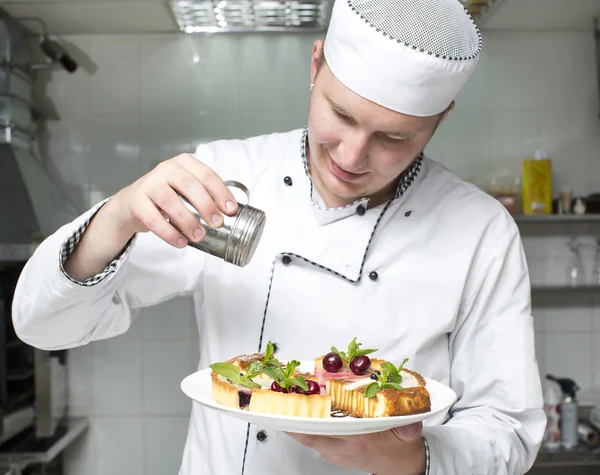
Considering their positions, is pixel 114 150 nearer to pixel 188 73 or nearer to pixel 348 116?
pixel 188 73

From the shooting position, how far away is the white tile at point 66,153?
8.75ft

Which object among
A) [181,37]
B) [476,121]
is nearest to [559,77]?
[476,121]

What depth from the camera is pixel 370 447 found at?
2.67 ft

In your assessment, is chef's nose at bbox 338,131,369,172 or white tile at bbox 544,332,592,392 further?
white tile at bbox 544,332,592,392

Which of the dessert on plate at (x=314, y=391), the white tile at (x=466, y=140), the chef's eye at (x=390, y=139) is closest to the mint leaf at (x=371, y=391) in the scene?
the dessert on plate at (x=314, y=391)

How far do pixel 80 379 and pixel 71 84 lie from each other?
1.20 metres

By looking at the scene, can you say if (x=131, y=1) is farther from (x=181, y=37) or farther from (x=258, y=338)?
(x=258, y=338)

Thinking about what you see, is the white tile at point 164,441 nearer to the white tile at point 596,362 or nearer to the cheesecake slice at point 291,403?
the white tile at point 596,362

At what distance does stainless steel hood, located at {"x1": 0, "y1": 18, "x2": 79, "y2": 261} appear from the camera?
7.79 ft

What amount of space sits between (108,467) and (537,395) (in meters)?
2.10

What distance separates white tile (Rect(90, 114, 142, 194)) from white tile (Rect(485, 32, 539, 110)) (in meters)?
1.50

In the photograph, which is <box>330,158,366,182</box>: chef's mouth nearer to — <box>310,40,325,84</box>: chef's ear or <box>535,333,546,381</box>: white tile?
<box>310,40,325,84</box>: chef's ear

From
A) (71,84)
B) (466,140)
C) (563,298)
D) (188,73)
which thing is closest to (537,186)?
(466,140)

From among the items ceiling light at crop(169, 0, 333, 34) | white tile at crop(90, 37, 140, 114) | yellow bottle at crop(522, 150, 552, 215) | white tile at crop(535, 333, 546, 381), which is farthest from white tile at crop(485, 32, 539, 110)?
white tile at crop(90, 37, 140, 114)
